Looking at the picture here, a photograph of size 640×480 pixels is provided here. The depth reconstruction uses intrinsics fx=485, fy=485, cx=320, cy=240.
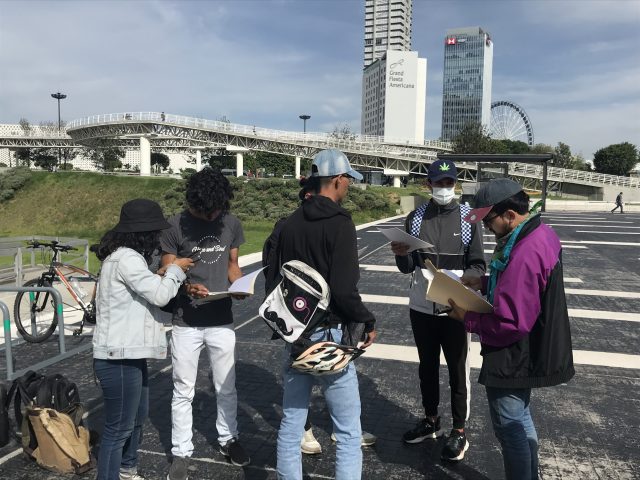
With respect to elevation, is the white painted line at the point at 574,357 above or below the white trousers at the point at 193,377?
below

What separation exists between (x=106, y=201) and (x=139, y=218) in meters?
43.4

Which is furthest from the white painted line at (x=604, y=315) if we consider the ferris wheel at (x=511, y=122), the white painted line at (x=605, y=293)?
the ferris wheel at (x=511, y=122)

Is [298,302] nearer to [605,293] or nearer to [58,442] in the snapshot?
[58,442]

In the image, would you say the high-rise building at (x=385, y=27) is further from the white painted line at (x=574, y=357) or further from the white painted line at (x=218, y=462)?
the white painted line at (x=218, y=462)

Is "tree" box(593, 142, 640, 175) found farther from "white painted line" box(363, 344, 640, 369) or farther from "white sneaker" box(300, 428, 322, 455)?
"white sneaker" box(300, 428, 322, 455)

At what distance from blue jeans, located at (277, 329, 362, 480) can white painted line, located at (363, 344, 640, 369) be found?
2939mm

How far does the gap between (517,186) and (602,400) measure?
2845mm

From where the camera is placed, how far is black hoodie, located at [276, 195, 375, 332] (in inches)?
96.5

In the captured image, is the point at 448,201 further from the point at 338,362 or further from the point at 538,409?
the point at 538,409

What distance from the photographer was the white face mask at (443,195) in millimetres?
3479

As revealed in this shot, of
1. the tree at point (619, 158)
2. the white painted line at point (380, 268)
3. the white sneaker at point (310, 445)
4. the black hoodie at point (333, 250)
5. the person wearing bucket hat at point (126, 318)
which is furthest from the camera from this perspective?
the tree at point (619, 158)

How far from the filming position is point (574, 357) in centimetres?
542

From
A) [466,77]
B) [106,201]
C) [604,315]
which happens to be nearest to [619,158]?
[106,201]

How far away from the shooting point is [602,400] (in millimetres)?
4301
